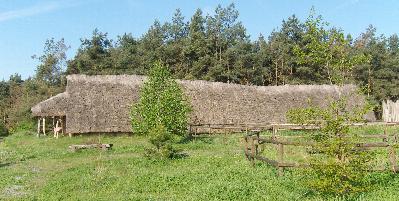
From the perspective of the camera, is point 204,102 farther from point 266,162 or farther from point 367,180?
point 367,180

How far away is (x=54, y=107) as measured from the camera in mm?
39812

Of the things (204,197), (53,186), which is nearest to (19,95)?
(53,186)

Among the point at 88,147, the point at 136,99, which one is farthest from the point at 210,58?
the point at 88,147

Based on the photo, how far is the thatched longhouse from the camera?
129 feet

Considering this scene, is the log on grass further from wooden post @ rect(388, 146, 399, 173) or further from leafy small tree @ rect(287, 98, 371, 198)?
leafy small tree @ rect(287, 98, 371, 198)

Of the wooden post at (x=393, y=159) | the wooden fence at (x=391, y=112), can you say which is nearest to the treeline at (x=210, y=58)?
the wooden fence at (x=391, y=112)

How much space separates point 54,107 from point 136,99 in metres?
7.33

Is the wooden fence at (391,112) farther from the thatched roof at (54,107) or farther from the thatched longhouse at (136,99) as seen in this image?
the thatched roof at (54,107)

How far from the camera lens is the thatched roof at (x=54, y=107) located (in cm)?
3956

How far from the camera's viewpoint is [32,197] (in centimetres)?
1377

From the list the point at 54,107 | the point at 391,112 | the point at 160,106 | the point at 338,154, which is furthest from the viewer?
the point at 391,112

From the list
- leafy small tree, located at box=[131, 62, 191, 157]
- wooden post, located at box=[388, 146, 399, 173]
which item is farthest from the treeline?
wooden post, located at box=[388, 146, 399, 173]

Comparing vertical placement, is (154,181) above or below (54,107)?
below

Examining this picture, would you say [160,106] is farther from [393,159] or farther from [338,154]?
[338,154]
